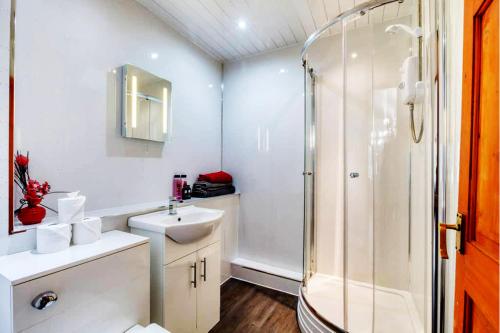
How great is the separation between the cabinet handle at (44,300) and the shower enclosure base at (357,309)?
1.56 m

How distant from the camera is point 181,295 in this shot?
1.53m

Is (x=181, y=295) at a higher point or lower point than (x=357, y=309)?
higher

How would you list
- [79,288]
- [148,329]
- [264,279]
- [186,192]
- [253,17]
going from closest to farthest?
[79,288] < [148,329] < [253,17] < [186,192] < [264,279]

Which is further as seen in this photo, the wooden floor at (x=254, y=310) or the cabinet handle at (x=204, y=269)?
the wooden floor at (x=254, y=310)

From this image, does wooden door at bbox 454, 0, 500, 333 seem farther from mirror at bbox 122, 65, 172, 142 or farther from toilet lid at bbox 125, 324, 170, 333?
mirror at bbox 122, 65, 172, 142

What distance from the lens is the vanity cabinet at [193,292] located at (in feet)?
4.81

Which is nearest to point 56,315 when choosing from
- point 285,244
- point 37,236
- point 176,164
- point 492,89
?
point 37,236

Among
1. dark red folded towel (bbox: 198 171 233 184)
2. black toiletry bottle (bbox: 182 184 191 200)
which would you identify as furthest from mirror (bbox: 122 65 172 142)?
dark red folded towel (bbox: 198 171 233 184)

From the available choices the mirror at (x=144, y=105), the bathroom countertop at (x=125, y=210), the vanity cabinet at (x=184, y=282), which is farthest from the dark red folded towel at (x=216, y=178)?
the vanity cabinet at (x=184, y=282)

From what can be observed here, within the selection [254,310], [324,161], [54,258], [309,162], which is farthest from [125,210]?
[324,161]

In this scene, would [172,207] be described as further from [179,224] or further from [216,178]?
[216,178]

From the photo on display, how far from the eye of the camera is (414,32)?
62.6 inches

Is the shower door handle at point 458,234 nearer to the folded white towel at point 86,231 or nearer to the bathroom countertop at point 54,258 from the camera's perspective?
the bathroom countertop at point 54,258

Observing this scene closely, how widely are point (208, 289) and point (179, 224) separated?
0.63 metres
